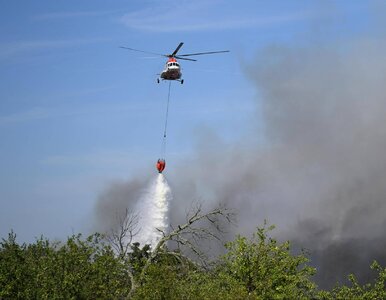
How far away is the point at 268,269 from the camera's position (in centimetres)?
6475

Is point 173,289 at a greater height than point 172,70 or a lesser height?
lesser

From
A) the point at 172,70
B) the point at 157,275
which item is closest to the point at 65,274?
the point at 157,275

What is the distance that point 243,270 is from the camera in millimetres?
63906

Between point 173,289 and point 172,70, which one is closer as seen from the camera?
point 173,289

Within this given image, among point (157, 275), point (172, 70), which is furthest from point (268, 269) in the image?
point (172, 70)

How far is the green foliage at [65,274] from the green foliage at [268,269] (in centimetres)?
1109

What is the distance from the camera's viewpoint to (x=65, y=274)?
182 feet

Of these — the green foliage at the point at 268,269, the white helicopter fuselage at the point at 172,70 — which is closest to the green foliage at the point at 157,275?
the green foliage at the point at 268,269

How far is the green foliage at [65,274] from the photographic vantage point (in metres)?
55.2

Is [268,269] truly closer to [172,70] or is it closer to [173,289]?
[173,289]

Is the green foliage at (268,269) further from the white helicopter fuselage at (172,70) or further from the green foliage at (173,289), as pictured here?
the white helicopter fuselage at (172,70)

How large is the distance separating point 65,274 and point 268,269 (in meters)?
19.9

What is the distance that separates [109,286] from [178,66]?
43.1 metres

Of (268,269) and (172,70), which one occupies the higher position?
(172,70)
